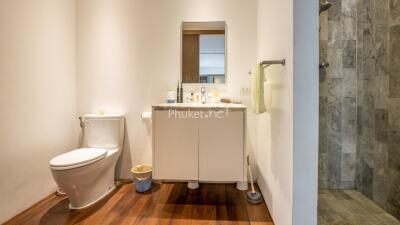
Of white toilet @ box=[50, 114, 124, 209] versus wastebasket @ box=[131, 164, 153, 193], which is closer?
white toilet @ box=[50, 114, 124, 209]

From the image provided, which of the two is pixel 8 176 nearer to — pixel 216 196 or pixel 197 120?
pixel 197 120

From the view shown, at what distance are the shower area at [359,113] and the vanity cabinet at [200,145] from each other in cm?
81

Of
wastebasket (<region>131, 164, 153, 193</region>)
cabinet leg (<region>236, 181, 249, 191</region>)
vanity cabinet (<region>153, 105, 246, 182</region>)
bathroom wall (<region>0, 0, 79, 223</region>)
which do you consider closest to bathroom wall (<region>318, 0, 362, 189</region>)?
cabinet leg (<region>236, 181, 249, 191</region>)

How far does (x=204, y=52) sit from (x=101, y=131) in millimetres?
1344

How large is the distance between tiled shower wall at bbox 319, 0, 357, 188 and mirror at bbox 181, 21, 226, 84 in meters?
0.97

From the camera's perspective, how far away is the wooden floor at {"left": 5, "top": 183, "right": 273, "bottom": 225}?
64.1 inches

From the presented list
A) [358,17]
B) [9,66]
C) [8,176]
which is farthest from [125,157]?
[358,17]

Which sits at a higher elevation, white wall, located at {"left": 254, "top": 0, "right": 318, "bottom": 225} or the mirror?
the mirror

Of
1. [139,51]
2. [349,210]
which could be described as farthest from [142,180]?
[349,210]

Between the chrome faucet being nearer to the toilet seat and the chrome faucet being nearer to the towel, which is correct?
the towel

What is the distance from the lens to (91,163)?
5.64 ft

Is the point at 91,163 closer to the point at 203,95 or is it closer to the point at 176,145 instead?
the point at 176,145

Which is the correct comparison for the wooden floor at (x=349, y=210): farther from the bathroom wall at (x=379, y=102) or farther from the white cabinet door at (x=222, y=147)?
the white cabinet door at (x=222, y=147)

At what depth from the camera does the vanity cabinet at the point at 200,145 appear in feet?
5.65
